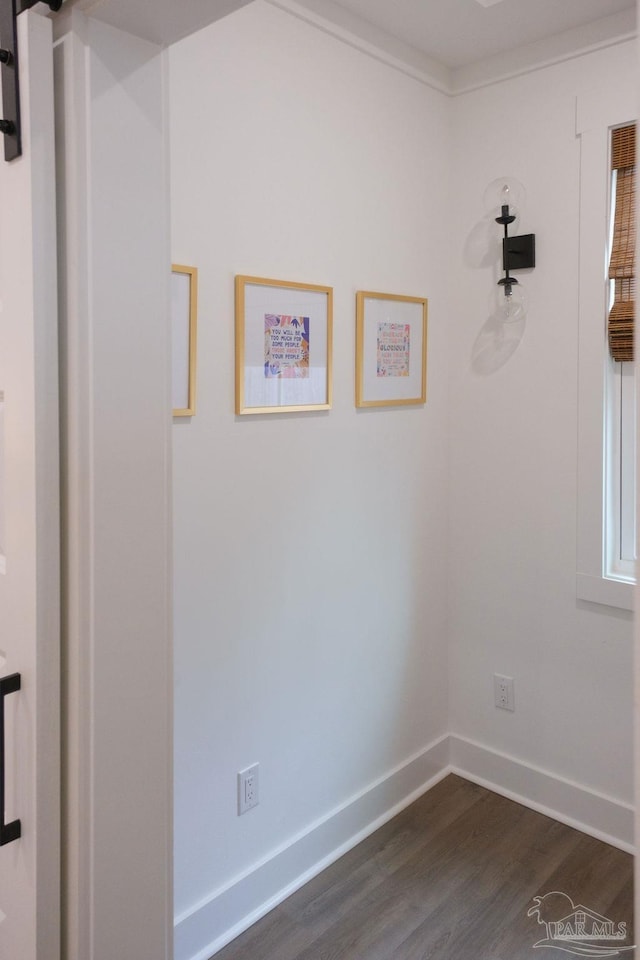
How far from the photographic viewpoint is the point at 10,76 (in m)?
1.07

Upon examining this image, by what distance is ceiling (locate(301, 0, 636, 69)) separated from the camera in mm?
2080

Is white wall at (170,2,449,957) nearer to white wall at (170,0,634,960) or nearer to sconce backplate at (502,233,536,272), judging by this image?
white wall at (170,0,634,960)

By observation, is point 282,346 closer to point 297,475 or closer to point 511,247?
point 297,475

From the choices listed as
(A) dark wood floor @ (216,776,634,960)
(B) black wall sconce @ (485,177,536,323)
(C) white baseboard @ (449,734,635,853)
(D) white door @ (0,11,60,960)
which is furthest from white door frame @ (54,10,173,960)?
(C) white baseboard @ (449,734,635,853)

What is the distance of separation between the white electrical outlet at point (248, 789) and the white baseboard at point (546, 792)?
39.0 inches

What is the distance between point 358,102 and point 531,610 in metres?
1.69

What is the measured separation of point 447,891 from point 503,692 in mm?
699

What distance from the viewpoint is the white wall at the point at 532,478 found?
2.28 meters

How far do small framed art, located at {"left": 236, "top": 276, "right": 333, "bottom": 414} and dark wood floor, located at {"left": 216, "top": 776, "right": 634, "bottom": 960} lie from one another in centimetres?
137

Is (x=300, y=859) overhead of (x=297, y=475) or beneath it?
beneath

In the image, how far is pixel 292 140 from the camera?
1944mm

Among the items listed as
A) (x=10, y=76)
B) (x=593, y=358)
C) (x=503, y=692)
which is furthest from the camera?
(x=503, y=692)

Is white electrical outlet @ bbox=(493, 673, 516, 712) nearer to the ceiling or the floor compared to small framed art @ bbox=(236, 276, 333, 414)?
nearer to the floor

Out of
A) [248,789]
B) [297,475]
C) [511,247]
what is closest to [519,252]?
[511,247]
